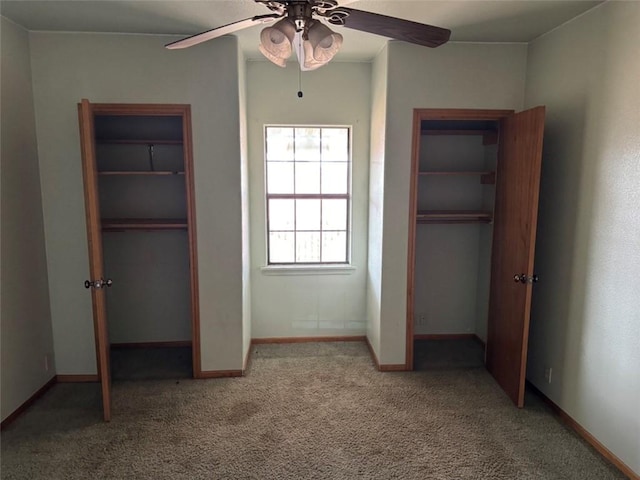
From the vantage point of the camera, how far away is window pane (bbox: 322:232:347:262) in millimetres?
4086

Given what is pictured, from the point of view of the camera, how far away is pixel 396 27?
5.89 feet

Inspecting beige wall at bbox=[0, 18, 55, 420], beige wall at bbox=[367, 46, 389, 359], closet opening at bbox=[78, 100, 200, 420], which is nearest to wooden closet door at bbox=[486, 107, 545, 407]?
beige wall at bbox=[367, 46, 389, 359]

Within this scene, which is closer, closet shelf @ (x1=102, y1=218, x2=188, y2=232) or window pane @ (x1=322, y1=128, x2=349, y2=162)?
closet shelf @ (x1=102, y1=218, x2=188, y2=232)

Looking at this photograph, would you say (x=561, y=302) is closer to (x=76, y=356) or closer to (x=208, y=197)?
(x=208, y=197)

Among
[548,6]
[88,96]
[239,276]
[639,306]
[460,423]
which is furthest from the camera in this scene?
[239,276]

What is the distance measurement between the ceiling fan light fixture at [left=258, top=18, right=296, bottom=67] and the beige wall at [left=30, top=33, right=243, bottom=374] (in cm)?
142

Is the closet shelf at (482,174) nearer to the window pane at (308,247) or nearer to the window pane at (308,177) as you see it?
the window pane at (308,177)

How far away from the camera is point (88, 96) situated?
305 cm

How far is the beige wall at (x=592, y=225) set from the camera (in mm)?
2268

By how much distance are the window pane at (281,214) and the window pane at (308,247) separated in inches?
6.5

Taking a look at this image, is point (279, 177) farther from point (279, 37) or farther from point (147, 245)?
point (279, 37)

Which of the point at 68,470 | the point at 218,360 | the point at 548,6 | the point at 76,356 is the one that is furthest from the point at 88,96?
the point at 548,6

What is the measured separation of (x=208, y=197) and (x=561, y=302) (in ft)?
8.75

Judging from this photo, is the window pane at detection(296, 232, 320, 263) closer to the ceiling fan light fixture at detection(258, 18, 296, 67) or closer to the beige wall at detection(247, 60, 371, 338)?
the beige wall at detection(247, 60, 371, 338)
